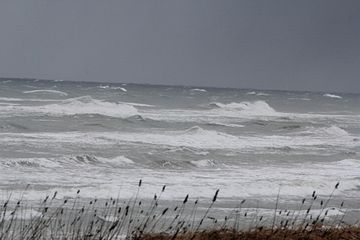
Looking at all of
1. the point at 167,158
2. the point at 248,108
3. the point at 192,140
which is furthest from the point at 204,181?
the point at 248,108

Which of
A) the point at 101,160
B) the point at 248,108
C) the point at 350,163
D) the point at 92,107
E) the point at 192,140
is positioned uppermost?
the point at 101,160

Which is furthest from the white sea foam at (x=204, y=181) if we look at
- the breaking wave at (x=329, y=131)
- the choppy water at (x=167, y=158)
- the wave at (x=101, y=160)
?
the breaking wave at (x=329, y=131)

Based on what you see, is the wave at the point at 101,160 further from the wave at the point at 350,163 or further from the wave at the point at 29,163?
the wave at the point at 350,163

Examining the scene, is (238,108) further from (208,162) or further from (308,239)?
(308,239)

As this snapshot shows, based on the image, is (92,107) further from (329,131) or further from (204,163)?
(204,163)

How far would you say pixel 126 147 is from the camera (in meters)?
21.7

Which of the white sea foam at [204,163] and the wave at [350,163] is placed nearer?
the white sea foam at [204,163]

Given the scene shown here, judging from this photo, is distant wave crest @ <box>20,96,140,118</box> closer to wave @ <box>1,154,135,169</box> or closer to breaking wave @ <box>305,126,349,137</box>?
breaking wave @ <box>305,126,349,137</box>

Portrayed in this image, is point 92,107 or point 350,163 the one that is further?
→ point 92,107

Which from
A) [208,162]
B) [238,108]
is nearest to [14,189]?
[208,162]

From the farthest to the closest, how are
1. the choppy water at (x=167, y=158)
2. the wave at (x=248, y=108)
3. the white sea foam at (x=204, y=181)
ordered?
the wave at (x=248, y=108)
the choppy water at (x=167, y=158)
the white sea foam at (x=204, y=181)

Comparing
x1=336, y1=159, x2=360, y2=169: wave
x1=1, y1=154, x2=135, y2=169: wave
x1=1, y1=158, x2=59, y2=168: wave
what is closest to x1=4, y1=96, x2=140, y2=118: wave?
x1=336, y1=159, x2=360, y2=169: wave

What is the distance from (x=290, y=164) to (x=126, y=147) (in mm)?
5430

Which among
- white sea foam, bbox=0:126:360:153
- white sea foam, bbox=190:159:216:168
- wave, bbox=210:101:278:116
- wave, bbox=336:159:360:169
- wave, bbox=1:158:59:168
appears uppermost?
wave, bbox=1:158:59:168
